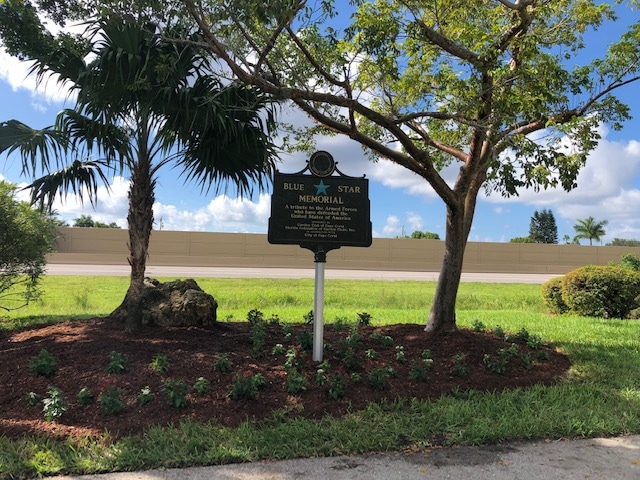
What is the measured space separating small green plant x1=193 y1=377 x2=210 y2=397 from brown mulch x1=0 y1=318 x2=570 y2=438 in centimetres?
4

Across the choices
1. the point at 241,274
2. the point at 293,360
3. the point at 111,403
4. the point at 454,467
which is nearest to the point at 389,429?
the point at 454,467

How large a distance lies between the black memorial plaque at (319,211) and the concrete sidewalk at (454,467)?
2661mm

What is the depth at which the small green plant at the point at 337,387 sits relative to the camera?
477cm

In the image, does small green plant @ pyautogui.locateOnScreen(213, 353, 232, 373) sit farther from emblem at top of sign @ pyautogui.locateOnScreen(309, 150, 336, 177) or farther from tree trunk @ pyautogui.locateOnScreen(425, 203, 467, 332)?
tree trunk @ pyautogui.locateOnScreen(425, 203, 467, 332)

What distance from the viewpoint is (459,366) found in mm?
5598

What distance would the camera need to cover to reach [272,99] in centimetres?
663

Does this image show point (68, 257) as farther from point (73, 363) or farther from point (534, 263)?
point (534, 263)

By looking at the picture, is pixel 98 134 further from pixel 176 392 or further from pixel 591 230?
pixel 591 230

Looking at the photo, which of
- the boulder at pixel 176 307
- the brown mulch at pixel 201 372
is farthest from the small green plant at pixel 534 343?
the boulder at pixel 176 307

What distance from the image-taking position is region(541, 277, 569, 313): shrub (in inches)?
465

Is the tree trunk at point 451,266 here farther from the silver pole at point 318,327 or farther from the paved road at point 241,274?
the paved road at point 241,274

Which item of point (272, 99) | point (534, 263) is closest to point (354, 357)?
point (272, 99)

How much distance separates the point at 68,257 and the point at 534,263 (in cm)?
4027

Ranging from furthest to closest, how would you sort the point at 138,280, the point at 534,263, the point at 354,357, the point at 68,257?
the point at 534,263 → the point at 68,257 → the point at 138,280 → the point at 354,357
